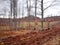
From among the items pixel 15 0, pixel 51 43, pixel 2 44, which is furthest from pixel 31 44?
pixel 15 0

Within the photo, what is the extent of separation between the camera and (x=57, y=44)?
15.2m

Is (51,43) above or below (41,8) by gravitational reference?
below

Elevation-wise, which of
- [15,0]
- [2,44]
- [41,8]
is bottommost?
[2,44]

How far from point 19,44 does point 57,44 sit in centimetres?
325

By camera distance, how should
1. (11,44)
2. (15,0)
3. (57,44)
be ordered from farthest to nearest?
1. (15,0)
2. (11,44)
3. (57,44)

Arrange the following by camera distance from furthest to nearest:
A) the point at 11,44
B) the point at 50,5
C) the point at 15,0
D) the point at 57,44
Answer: the point at 15,0, the point at 50,5, the point at 11,44, the point at 57,44

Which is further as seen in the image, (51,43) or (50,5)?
(50,5)

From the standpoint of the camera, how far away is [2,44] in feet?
56.6

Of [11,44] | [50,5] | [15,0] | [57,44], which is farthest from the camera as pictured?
[15,0]

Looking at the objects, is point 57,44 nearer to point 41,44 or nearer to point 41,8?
point 41,44

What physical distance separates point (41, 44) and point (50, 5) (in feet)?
52.8

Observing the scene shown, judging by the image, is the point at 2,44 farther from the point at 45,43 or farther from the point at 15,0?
→ the point at 15,0

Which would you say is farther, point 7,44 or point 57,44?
point 7,44

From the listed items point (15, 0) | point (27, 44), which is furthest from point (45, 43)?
point (15, 0)
